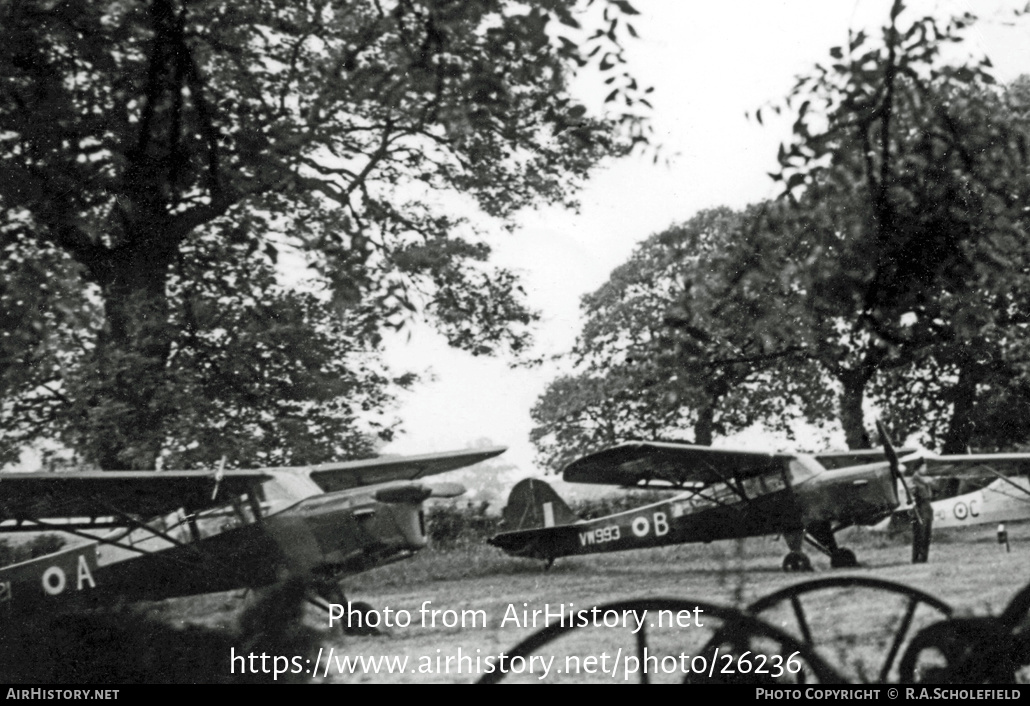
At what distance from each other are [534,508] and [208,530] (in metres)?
0.85

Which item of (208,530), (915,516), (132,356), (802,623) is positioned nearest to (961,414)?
(915,516)

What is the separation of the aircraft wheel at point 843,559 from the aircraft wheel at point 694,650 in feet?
0.94

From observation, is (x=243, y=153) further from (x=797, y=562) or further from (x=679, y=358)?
(x=797, y=562)

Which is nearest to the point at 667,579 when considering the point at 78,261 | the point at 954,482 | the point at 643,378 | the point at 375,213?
the point at 643,378

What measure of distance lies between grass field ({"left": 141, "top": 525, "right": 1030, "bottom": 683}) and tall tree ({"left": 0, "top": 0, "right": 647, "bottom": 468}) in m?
0.63

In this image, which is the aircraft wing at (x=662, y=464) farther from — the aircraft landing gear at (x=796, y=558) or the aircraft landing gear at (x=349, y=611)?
the aircraft landing gear at (x=349, y=611)

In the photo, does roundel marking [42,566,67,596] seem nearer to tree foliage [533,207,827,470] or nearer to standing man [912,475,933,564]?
tree foliage [533,207,827,470]

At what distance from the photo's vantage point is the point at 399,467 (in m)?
2.13

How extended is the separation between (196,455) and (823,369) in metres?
1.65

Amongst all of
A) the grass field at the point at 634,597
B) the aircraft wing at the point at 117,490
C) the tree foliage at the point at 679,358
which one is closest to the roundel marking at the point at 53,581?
the aircraft wing at the point at 117,490

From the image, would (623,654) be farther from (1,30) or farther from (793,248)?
(1,30)

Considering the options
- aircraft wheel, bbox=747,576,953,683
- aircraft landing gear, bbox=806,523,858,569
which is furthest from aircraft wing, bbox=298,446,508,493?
aircraft landing gear, bbox=806,523,858,569

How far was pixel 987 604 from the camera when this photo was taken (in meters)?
2.13

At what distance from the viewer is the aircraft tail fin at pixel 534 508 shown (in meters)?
1.95
